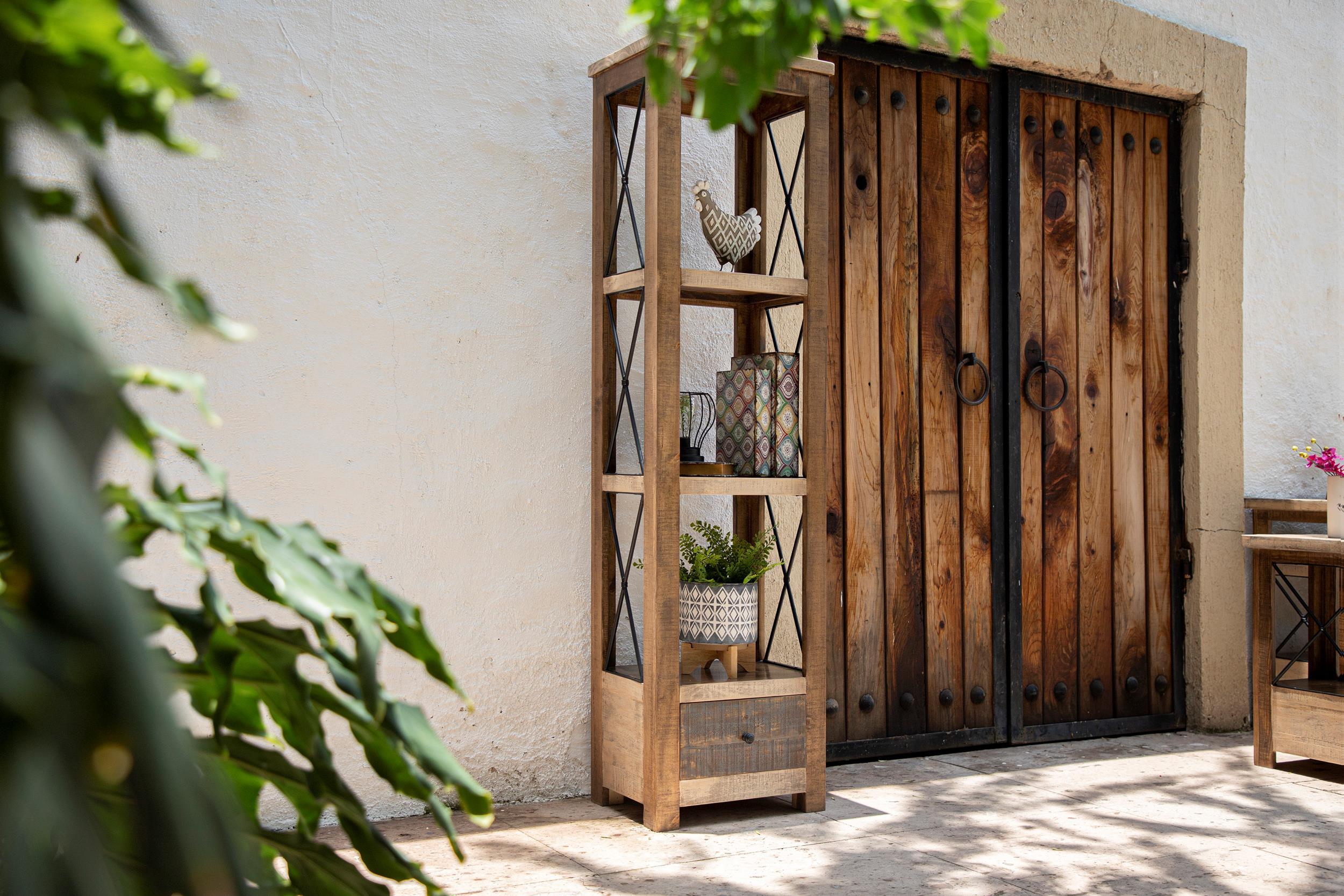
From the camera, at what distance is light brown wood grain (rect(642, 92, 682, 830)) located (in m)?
2.51

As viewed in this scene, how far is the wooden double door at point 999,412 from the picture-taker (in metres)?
3.36

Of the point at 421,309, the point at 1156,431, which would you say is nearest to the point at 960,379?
the point at 1156,431

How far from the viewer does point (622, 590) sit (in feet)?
9.32

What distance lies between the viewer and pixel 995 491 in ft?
11.7

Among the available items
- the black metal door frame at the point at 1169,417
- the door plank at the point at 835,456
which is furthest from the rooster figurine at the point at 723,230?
the black metal door frame at the point at 1169,417

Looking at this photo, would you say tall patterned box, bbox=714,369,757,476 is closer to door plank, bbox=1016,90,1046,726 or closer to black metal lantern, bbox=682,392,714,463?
black metal lantern, bbox=682,392,714,463

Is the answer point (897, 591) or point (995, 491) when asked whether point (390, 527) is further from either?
point (995, 491)

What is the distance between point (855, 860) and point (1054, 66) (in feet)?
8.56

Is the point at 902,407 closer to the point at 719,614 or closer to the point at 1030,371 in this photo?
the point at 1030,371

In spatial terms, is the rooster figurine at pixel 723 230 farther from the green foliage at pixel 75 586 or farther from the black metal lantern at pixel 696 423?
the green foliage at pixel 75 586

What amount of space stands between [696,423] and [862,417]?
1.89 ft

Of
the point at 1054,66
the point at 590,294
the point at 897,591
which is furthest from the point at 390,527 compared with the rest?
the point at 1054,66

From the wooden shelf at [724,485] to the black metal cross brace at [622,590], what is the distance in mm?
51

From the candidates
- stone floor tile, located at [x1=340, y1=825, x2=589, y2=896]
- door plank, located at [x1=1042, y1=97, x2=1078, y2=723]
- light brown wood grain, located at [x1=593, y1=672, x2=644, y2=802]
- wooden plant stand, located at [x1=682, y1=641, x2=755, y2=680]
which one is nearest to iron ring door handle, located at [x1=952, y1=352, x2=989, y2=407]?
door plank, located at [x1=1042, y1=97, x2=1078, y2=723]
